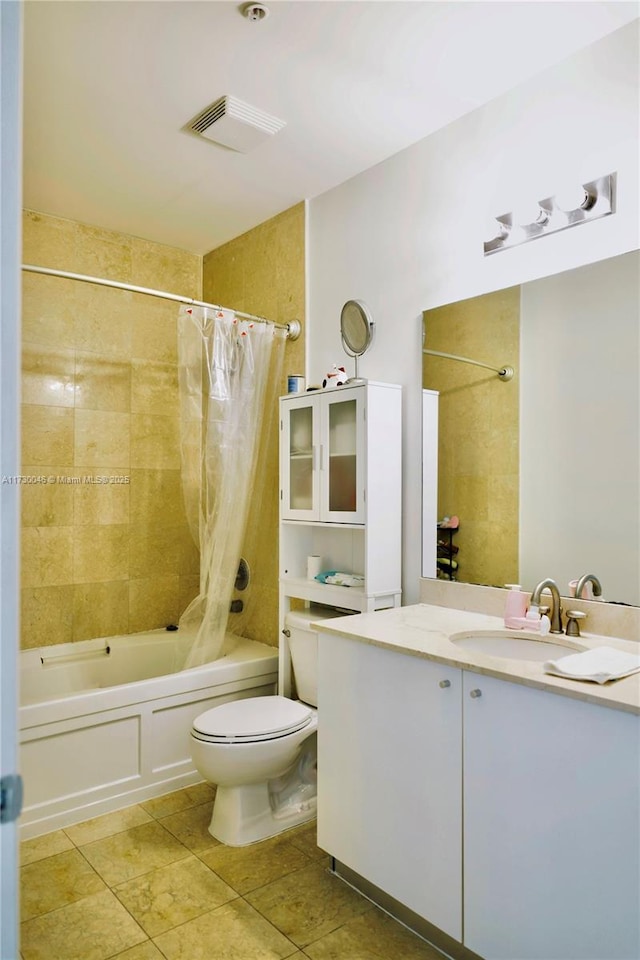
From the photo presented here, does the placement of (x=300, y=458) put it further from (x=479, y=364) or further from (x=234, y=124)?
(x=234, y=124)

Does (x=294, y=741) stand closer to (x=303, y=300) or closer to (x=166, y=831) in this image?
(x=166, y=831)

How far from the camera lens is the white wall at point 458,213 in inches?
75.0

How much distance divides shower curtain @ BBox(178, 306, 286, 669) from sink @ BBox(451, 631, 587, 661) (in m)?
1.26

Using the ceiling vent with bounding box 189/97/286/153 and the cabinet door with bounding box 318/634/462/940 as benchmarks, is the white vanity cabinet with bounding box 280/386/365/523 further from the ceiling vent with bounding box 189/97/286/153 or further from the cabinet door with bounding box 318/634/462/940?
the ceiling vent with bounding box 189/97/286/153

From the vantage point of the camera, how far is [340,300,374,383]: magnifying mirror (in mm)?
2662

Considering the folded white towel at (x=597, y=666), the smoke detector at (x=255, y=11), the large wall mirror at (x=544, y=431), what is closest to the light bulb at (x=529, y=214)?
the large wall mirror at (x=544, y=431)

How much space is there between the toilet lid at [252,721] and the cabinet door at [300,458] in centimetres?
76

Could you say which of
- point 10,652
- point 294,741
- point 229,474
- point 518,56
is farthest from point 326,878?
point 518,56

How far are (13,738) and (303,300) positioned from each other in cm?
260

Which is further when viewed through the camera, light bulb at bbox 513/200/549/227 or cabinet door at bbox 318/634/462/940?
light bulb at bbox 513/200/549/227

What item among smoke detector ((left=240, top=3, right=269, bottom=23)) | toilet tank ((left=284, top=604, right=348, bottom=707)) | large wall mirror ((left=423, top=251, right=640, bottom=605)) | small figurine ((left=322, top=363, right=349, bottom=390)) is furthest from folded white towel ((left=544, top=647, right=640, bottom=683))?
smoke detector ((left=240, top=3, right=269, bottom=23))

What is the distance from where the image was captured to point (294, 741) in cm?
233

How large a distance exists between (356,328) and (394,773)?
1734mm

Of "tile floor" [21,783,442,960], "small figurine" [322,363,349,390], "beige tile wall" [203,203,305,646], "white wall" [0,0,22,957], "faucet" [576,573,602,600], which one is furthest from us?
"beige tile wall" [203,203,305,646]
